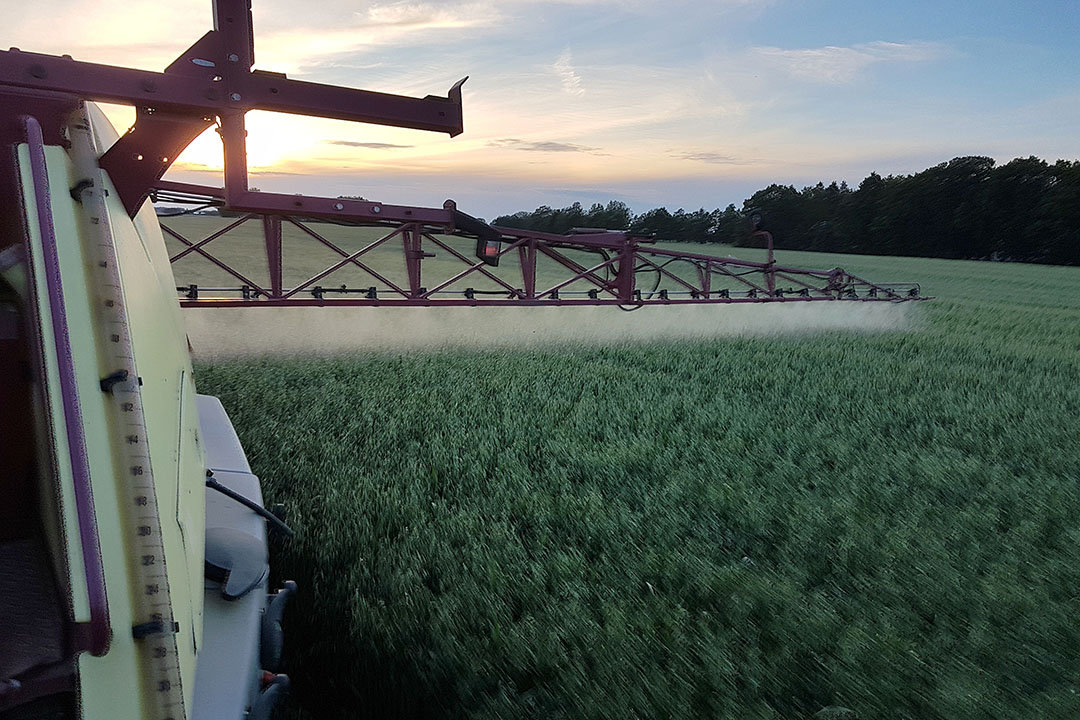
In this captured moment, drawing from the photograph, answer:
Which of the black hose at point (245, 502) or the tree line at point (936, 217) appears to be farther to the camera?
the tree line at point (936, 217)

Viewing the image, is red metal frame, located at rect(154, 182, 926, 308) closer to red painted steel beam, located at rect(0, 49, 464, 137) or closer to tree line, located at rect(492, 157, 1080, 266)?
red painted steel beam, located at rect(0, 49, 464, 137)

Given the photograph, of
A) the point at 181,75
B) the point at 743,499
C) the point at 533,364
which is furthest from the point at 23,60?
the point at 533,364

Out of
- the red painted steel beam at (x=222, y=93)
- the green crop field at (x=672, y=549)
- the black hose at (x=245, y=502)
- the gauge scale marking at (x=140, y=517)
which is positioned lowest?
the green crop field at (x=672, y=549)

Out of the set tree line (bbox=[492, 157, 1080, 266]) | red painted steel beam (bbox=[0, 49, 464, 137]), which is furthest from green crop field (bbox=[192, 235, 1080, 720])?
A: tree line (bbox=[492, 157, 1080, 266])

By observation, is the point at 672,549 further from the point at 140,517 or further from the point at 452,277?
the point at 452,277

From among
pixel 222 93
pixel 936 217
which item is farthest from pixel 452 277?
pixel 936 217

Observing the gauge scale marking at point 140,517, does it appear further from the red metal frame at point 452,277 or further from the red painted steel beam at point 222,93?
the red metal frame at point 452,277

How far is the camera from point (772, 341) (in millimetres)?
9508

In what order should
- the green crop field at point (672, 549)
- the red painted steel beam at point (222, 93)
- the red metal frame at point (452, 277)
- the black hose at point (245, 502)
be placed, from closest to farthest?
1. the red painted steel beam at point (222, 93)
2. the green crop field at point (672, 549)
3. the black hose at point (245, 502)
4. the red metal frame at point (452, 277)

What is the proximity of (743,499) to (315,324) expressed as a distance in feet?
20.2

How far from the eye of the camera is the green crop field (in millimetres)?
2223

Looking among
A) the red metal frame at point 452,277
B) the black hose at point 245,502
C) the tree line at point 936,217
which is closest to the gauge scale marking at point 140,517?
the black hose at point 245,502

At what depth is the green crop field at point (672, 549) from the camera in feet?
7.29

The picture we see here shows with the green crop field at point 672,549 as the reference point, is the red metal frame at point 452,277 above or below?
above
